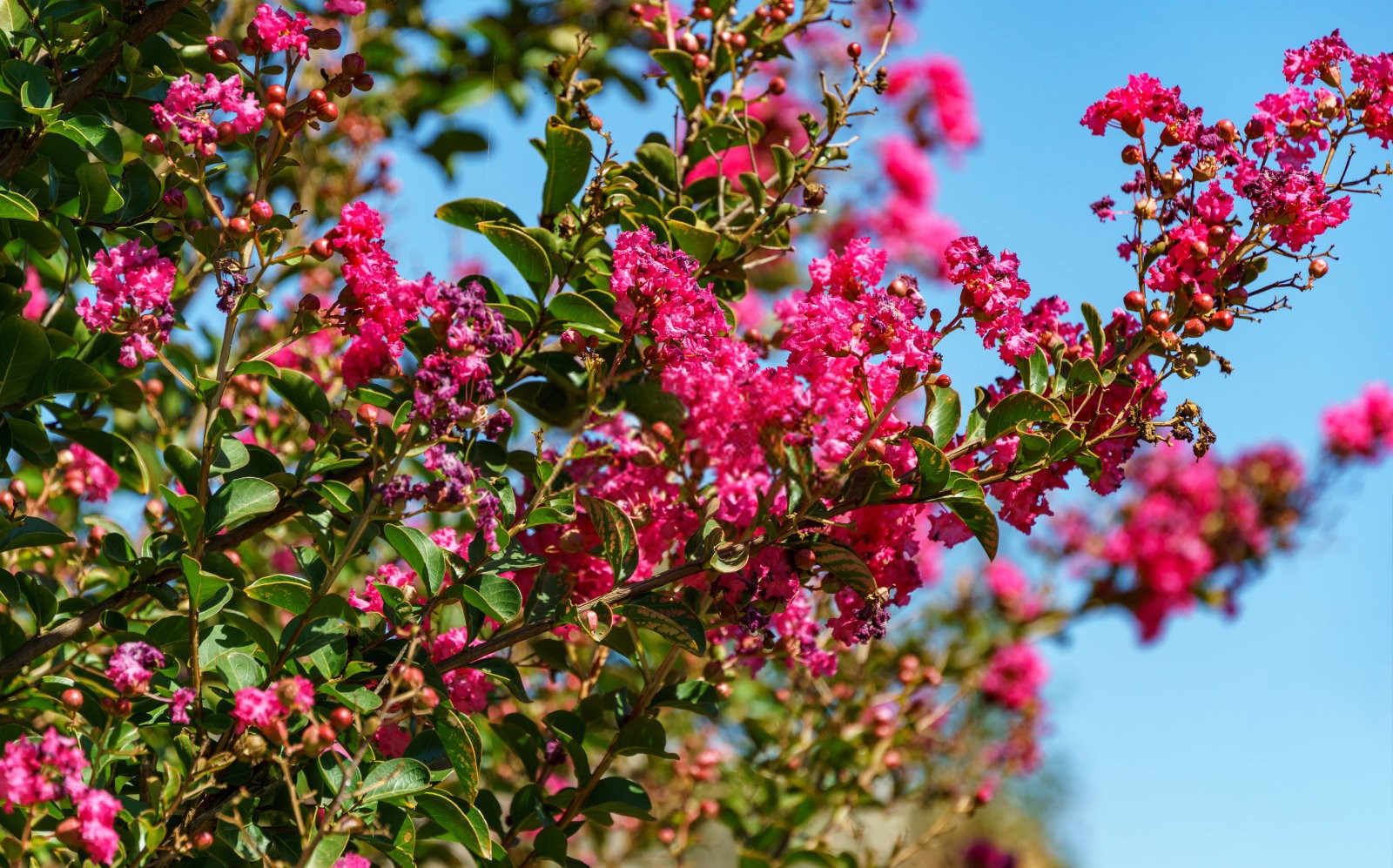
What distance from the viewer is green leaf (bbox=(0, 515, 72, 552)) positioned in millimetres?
1720

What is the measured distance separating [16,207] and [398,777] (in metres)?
0.85

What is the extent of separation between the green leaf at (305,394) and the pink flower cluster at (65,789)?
2.13ft

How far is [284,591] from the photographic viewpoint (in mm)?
1599

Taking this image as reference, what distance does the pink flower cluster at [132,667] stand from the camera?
1323mm

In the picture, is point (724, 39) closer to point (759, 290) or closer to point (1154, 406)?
point (1154, 406)

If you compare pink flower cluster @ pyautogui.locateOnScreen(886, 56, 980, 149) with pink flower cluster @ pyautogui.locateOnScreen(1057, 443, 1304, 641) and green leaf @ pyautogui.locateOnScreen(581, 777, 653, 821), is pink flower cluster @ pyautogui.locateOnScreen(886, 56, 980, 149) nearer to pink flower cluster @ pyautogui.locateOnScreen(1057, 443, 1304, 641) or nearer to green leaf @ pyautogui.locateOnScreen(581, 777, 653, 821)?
pink flower cluster @ pyautogui.locateOnScreen(1057, 443, 1304, 641)

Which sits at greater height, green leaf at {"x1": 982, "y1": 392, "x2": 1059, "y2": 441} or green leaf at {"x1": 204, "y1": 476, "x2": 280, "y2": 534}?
green leaf at {"x1": 982, "y1": 392, "x2": 1059, "y2": 441}

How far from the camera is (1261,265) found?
1.61 metres

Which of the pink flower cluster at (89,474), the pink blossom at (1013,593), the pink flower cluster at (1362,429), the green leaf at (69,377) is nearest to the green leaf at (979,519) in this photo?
the green leaf at (69,377)

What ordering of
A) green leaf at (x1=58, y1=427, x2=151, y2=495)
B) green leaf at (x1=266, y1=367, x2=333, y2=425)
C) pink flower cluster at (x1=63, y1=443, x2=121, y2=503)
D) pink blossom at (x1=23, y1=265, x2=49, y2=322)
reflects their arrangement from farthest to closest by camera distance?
pink blossom at (x1=23, y1=265, x2=49, y2=322) → pink flower cluster at (x1=63, y1=443, x2=121, y2=503) → green leaf at (x1=58, y1=427, x2=151, y2=495) → green leaf at (x1=266, y1=367, x2=333, y2=425)

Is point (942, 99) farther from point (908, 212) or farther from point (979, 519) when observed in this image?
point (979, 519)

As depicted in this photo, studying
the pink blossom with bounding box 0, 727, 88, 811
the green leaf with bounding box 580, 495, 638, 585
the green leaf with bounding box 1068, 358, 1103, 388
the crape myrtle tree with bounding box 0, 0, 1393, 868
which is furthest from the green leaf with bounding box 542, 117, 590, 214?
the pink blossom with bounding box 0, 727, 88, 811

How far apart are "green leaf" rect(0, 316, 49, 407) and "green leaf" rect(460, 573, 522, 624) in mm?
662

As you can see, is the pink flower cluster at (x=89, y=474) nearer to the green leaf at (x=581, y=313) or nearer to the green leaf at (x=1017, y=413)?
the green leaf at (x=581, y=313)
